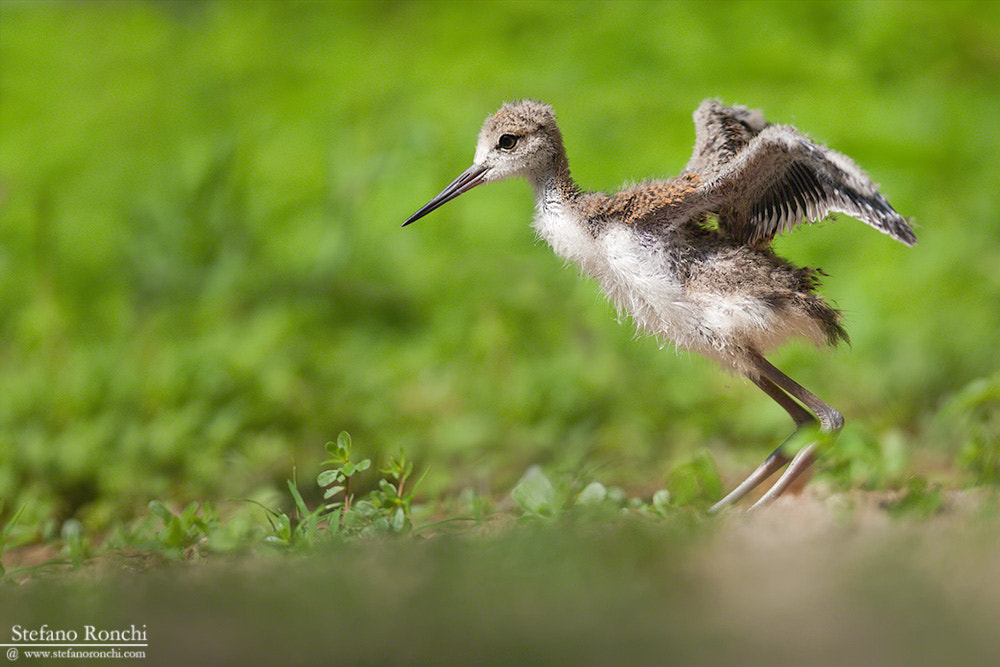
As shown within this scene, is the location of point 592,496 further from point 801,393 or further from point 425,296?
point 425,296

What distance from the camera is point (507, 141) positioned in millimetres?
3371

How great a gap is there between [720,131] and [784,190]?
0.56 meters

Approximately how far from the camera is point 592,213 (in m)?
3.20

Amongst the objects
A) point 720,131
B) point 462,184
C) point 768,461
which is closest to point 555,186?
point 462,184

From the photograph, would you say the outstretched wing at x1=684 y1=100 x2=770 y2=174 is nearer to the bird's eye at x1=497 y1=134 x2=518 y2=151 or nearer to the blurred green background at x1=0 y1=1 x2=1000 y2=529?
the bird's eye at x1=497 y1=134 x2=518 y2=151

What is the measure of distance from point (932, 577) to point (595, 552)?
2.46ft

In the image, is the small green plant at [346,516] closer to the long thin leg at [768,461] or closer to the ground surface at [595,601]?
the ground surface at [595,601]

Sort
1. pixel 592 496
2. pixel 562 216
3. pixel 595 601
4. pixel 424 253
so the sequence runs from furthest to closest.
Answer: pixel 424 253 → pixel 592 496 → pixel 562 216 → pixel 595 601

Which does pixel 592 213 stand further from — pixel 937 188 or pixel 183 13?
pixel 183 13

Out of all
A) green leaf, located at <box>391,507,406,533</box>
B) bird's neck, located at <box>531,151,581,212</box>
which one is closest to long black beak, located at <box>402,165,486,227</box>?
bird's neck, located at <box>531,151,581,212</box>

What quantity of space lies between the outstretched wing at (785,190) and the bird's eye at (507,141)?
0.67 metres

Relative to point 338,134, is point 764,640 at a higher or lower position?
lower

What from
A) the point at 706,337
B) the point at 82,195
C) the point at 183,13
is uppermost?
the point at 183,13

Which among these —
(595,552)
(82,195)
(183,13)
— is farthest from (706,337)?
(183,13)
